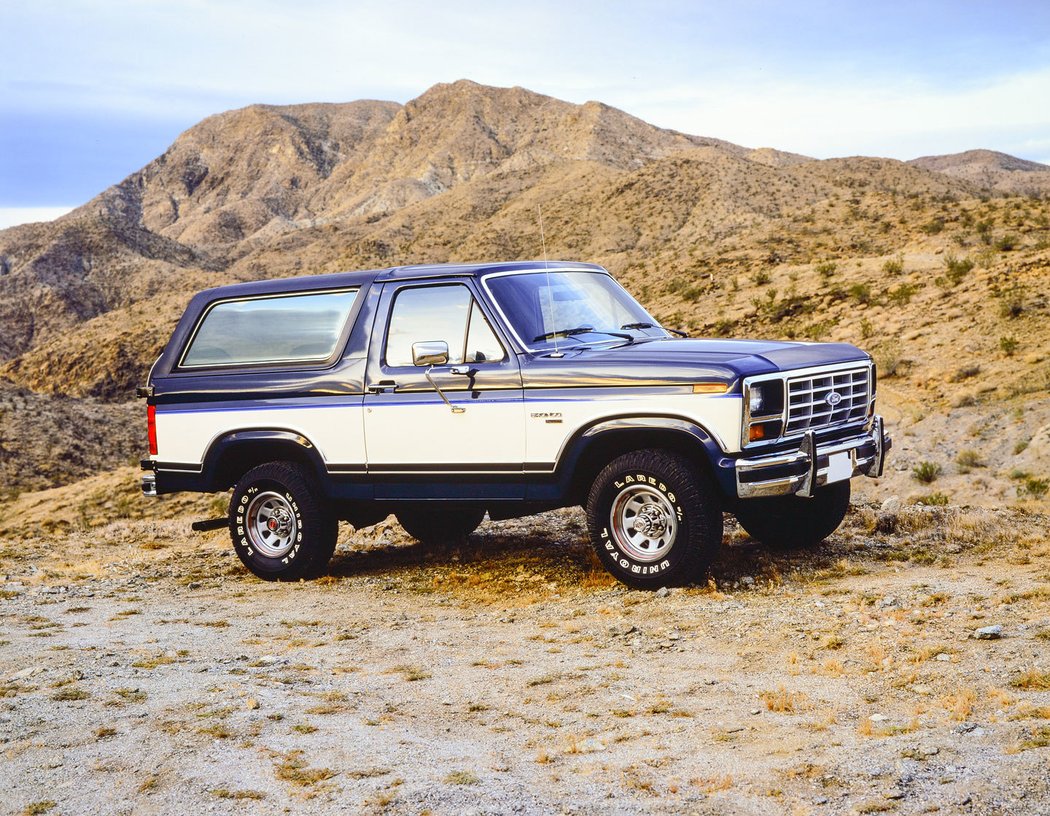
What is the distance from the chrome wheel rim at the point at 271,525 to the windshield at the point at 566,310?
2.54 m

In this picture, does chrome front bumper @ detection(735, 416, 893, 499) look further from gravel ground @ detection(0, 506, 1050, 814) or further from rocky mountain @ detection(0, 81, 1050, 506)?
rocky mountain @ detection(0, 81, 1050, 506)

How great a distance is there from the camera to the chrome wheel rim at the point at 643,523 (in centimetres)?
724

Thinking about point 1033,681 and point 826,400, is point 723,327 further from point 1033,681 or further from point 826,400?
point 1033,681

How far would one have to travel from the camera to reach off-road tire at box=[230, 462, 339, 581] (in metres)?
8.56

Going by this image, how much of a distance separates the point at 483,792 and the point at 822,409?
4.32 meters

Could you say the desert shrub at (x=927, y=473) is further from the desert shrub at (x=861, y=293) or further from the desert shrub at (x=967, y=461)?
the desert shrub at (x=861, y=293)

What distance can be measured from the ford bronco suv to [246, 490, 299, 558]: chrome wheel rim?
0.02 m

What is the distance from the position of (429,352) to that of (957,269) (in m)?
15.6

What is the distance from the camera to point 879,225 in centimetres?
3225

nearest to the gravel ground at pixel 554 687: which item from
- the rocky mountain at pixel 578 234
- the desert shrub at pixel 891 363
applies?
the rocky mountain at pixel 578 234

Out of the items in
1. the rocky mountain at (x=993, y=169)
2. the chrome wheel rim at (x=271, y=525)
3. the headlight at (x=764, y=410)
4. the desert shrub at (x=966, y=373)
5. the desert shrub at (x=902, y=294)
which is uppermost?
the rocky mountain at (x=993, y=169)

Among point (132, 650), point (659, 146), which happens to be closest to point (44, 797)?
point (132, 650)


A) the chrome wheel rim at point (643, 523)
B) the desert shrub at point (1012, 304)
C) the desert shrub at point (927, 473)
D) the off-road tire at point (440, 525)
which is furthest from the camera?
the desert shrub at point (1012, 304)

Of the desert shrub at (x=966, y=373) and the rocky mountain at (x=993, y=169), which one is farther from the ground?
the rocky mountain at (x=993, y=169)
